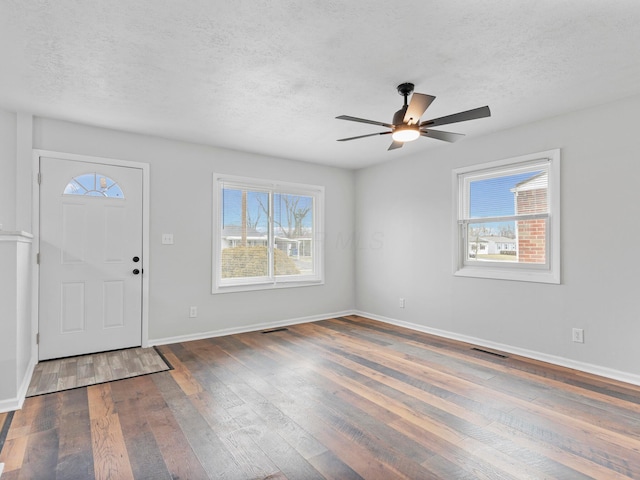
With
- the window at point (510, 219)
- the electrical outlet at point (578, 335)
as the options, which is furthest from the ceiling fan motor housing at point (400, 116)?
the electrical outlet at point (578, 335)

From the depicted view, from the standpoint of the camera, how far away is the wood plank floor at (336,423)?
74.9 inches

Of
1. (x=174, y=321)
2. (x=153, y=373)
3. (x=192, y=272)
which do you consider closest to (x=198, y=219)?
(x=192, y=272)

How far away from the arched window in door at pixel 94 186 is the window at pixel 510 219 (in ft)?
13.2

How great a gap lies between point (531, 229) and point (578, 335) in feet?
3.73

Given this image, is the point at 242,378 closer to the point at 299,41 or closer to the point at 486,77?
the point at 299,41

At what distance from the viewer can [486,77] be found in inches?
109

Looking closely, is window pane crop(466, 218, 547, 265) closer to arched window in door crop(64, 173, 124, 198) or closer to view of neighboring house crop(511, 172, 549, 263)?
view of neighboring house crop(511, 172, 549, 263)

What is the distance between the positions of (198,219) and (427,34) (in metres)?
3.34

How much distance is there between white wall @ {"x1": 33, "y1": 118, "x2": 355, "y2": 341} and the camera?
3893mm

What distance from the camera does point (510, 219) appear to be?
13.2 feet

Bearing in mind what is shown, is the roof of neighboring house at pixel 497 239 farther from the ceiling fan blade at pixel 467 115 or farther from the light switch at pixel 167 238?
the light switch at pixel 167 238

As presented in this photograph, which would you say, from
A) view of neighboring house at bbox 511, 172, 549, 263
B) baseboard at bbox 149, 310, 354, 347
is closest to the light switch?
baseboard at bbox 149, 310, 354, 347

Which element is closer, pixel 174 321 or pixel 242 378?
pixel 242 378

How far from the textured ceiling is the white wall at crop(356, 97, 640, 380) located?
14.1 inches
